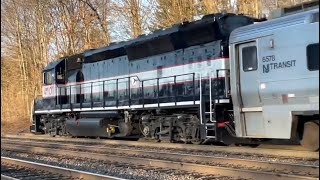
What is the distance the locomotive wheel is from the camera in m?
9.36

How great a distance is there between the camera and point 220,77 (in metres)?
12.8

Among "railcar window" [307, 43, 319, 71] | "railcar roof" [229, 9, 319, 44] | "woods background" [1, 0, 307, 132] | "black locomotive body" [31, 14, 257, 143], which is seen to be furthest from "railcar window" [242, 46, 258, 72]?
"woods background" [1, 0, 307, 132]

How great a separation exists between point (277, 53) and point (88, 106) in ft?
35.6

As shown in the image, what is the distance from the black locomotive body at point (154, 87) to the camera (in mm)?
13023

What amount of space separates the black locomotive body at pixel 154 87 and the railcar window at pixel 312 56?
3110 millimetres

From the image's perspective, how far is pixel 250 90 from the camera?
1097cm

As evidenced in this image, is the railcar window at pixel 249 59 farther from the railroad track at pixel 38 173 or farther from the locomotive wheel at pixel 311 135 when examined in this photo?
the railroad track at pixel 38 173

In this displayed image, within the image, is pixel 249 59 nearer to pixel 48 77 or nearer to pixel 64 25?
pixel 48 77

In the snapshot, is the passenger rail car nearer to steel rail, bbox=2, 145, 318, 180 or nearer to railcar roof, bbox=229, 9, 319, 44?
railcar roof, bbox=229, 9, 319, 44

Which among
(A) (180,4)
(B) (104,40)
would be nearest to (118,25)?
(B) (104,40)

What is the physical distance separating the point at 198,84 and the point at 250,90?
301 centimetres

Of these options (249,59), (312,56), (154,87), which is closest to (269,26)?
(249,59)

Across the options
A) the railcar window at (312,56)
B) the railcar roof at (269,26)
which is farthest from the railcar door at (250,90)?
the railcar window at (312,56)

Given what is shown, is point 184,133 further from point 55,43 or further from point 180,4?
point 55,43
